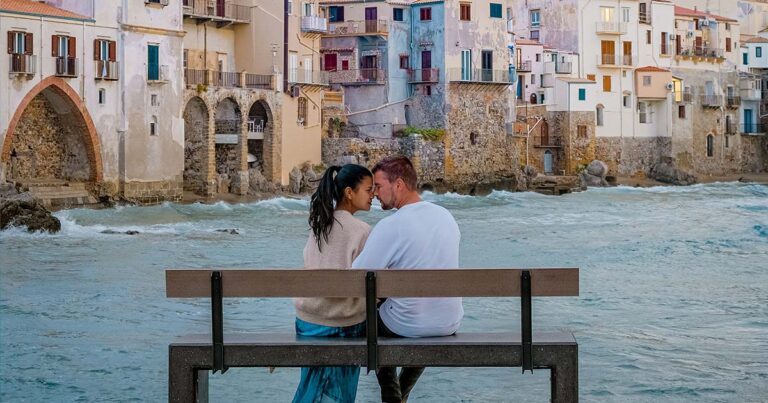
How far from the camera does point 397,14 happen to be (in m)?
53.7

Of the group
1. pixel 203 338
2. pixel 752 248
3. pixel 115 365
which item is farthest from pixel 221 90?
pixel 203 338

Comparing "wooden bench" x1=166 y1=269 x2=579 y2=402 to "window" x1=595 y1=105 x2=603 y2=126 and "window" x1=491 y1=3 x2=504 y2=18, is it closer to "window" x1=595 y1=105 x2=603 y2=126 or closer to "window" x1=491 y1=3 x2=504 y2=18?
"window" x1=491 y1=3 x2=504 y2=18

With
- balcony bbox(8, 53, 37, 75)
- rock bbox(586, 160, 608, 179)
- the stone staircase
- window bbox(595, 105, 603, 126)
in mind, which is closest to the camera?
balcony bbox(8, 53, 37, 75)

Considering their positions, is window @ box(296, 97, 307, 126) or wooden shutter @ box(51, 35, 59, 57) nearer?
wooden shutter @ box(51, 35, 59, 57)

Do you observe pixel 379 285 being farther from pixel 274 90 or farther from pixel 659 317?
pixel 274 90

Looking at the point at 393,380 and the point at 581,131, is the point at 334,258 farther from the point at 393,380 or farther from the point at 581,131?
the point at 581,131

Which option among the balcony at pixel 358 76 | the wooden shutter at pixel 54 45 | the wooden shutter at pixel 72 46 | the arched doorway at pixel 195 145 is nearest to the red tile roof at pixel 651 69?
the balcony at pixel 358 76

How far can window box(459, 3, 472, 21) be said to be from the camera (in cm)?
5478

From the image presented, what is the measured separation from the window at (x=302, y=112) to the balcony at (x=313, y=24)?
236cm

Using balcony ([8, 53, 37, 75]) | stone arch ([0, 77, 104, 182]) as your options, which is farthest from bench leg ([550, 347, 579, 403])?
stone arch ([0, 77, 104, 182])

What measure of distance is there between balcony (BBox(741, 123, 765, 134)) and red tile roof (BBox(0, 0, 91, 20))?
45095 mm

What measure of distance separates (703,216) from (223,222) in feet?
46.9

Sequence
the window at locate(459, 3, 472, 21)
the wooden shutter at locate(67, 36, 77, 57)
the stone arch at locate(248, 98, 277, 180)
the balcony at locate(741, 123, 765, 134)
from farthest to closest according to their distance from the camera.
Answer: the balcony at locate(741, 123, 765, 134), the window at locate(459, 3, 472, 21), the stone arch at locate(248, 98, 277, 180), the wooden shutter at locate(67, 36, 77, 57)

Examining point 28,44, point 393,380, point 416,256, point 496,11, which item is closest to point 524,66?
point 496,11
